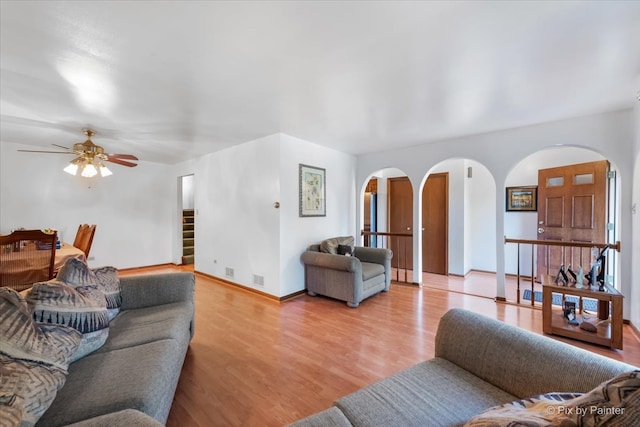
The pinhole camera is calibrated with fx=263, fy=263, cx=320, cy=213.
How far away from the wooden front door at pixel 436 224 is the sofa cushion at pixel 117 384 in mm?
5014

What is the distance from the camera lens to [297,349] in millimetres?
2385

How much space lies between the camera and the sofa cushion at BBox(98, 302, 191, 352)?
160cm

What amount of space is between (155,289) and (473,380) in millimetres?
2312

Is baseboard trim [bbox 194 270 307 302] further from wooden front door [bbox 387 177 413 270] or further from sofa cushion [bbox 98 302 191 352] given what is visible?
wooden front door [bbox 387 177 413 270]

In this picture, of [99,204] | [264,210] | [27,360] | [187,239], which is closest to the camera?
[27,360]

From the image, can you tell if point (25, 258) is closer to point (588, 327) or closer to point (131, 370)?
point (131, 370)

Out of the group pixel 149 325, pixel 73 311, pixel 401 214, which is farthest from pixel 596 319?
pixel 73 311

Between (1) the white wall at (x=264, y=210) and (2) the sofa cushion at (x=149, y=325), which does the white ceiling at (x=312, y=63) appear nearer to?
(1) the white wall at (x=264, y=210)

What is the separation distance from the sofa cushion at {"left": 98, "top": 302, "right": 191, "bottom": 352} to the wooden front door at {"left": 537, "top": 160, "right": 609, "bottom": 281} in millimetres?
5097

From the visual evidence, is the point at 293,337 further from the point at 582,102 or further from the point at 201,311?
the point at 582,102

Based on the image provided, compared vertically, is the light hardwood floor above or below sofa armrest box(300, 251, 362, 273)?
below

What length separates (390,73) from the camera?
2.12 m

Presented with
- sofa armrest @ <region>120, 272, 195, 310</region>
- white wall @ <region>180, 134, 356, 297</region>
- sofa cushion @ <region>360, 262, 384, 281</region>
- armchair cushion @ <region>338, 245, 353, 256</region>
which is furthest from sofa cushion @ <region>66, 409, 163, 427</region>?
armchair cushion @ <region>338, 245, 353, 256</region>

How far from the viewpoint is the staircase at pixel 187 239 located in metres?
Result: 6.19
